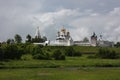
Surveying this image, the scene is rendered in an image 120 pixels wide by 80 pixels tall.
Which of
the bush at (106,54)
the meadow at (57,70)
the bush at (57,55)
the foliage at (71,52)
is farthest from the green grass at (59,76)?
the foliage at (71,52)

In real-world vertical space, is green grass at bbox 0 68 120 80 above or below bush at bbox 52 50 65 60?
below

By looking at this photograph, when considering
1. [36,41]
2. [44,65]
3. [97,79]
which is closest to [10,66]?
[44,65]

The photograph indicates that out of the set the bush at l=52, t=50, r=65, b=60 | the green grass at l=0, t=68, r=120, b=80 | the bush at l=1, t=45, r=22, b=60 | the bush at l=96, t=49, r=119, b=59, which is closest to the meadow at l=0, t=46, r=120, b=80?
the green grass at l=0, t=68, r=120, b=80

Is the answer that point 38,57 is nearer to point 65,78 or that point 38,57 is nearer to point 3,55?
point 3,55

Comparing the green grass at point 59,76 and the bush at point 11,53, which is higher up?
the bush at point 11,53

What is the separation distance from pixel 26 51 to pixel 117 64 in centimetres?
5461

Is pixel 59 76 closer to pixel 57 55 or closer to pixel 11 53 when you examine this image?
pixel 57 55

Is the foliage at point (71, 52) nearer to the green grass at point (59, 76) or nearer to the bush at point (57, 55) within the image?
the bush at point (57, 55)

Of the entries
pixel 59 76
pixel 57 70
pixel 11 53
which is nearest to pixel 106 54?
pixel 11 53

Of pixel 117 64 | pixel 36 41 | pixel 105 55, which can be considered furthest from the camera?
pixel 36 41

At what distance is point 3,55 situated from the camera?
106188 mm

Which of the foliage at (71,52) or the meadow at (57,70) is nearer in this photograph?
the meadow at (57,70)

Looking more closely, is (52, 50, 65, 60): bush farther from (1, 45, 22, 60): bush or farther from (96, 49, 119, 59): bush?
(96, 49, 119, 59): bush

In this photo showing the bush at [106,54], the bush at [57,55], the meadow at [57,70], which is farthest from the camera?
the bush at [106,54]
